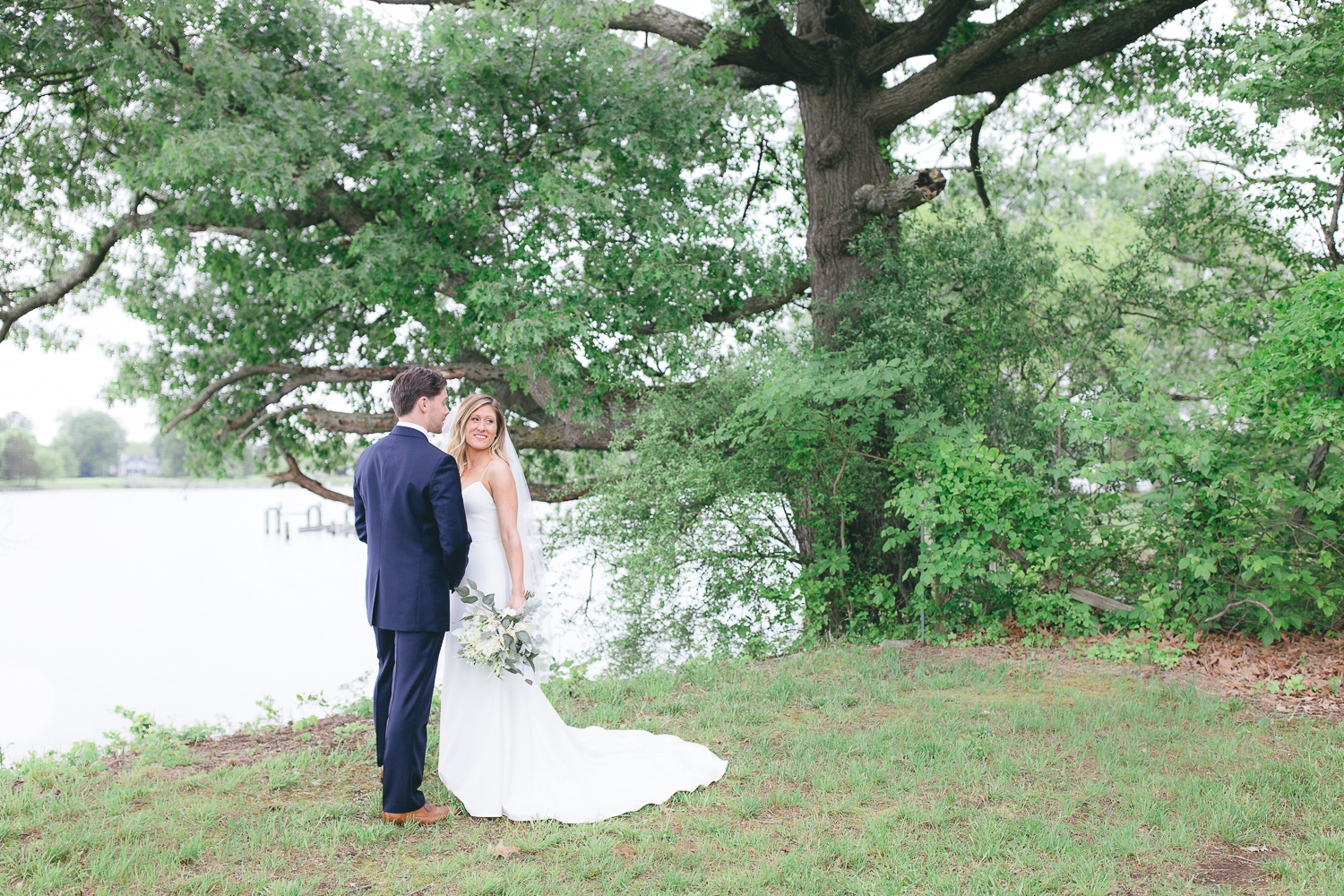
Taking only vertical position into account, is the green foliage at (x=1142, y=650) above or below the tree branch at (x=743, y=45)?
below

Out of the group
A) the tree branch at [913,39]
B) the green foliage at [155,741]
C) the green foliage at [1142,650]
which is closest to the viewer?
the green foliage at [155,741]

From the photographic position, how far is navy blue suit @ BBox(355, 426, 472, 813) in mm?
4266

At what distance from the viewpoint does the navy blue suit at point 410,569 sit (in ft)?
14.0

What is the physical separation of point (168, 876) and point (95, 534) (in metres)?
66.5

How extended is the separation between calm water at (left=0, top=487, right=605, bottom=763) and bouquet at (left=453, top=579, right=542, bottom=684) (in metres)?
3.56

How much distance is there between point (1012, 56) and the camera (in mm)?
10383

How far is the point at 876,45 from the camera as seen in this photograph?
424 inches

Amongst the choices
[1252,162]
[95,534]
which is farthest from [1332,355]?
[95,534]

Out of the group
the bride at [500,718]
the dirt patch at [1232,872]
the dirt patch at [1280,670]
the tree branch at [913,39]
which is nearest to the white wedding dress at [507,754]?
the bride at [500,718]

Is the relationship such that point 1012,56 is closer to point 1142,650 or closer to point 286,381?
point 1142,650

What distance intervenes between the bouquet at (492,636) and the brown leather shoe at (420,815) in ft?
2.26

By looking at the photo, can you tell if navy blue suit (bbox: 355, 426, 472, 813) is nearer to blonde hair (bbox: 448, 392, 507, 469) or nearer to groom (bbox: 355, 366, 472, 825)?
groom (bbox: 355, 366, 472, 825)

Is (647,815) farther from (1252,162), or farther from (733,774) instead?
(1252,162)

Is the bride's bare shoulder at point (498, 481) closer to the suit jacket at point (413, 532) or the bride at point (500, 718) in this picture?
the bride at point (500, 718)
